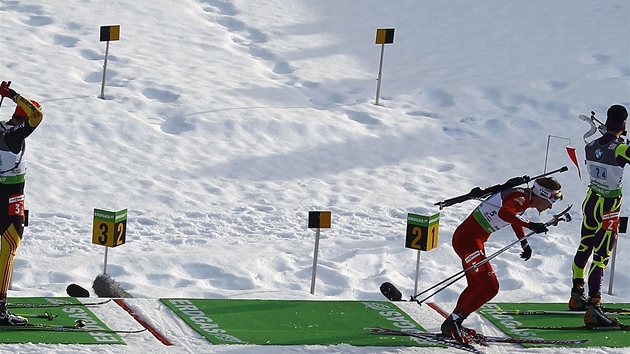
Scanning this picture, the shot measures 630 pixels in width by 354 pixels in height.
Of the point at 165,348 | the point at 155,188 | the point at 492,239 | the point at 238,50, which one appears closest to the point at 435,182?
the point at 492,239

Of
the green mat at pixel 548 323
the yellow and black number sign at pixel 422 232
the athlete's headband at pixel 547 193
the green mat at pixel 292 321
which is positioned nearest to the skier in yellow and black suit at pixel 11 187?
the green mat at pixel 292 321

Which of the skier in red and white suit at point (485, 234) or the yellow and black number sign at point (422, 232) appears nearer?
the skier in red and white suit at point (485, 234)

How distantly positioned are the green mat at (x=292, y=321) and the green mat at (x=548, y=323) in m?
0.83

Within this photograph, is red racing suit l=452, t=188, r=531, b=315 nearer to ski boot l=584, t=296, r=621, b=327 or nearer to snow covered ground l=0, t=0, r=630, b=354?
snow covered ground l=0, t=0, r=630, b=354

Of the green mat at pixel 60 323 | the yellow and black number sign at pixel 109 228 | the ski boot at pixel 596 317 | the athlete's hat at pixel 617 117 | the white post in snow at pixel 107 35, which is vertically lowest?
the green mat at pixel 60 323

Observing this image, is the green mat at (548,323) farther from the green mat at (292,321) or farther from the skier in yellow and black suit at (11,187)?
the skier in yellow and black suit at (11,187)

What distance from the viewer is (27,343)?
8711 mm

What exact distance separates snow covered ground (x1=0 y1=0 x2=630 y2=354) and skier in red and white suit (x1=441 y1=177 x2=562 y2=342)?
0.55 meters

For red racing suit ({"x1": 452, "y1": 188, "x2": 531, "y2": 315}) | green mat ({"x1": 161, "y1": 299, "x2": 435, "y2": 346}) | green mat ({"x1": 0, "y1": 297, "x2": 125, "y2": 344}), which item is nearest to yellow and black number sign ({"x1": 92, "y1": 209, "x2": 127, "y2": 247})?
green mat ({"x1": 0, "y1": 297, "x2": 125, "y2": 344})

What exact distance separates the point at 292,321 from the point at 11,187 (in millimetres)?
2619

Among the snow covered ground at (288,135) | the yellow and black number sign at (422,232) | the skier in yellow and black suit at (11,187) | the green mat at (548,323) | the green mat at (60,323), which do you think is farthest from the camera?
the snow covered ground at (288,135)

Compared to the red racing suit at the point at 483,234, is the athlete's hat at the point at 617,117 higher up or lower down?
higher up

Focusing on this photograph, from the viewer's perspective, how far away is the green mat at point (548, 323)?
32.5 ft

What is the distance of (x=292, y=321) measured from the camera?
10031mm
